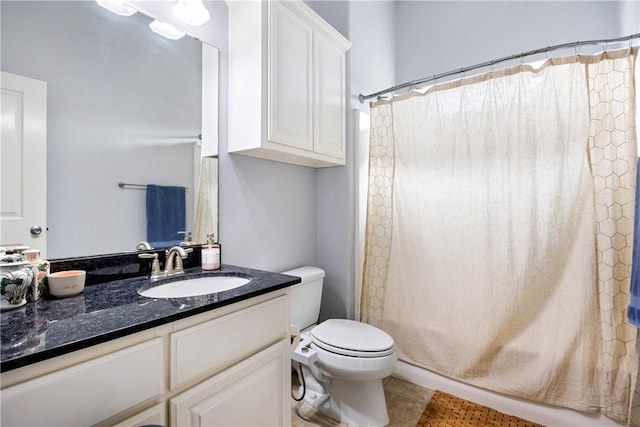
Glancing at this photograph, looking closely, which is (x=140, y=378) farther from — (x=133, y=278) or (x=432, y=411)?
(x=432, y=411)

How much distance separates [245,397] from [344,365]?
581 millimetres

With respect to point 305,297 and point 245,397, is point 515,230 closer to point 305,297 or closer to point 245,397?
point 305,297

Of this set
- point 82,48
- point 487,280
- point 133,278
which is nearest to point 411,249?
point 487,280

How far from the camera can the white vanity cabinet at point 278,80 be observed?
1.43 meters

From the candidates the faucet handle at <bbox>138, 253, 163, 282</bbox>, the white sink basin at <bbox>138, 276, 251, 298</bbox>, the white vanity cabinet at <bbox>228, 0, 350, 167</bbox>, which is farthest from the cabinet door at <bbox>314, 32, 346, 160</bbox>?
the faucet handle at <bbox>138, 253, 163, 282</bbox>

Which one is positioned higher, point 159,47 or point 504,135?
point 159,47

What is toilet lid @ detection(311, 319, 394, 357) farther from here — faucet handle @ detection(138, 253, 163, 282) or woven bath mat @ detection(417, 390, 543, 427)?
faucet handle @ detection(138, 253, 163, 282)

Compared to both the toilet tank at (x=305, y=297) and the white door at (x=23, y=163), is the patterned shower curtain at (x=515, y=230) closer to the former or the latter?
the toilet tank at (x=305, y=297)

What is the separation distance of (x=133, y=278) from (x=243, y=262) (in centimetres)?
55

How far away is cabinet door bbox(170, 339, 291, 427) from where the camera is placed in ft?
2.72

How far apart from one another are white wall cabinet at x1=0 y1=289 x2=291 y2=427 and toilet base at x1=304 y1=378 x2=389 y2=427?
1.57 ft

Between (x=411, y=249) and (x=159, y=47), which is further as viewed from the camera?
(x=411, y=249)

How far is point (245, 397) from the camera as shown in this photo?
98 centimetres

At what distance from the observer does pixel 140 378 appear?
28.4 inches
